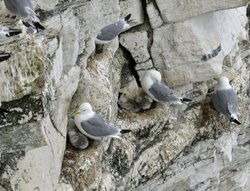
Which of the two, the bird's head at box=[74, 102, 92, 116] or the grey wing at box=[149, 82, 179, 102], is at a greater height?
the bird's head at box=[74, 102, 92, 116]

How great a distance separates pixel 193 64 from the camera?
10.9 m

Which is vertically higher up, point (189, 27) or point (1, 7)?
point (1, 7)

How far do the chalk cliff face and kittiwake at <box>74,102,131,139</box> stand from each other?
0.25 metres

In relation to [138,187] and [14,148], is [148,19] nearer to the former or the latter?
[138,187]

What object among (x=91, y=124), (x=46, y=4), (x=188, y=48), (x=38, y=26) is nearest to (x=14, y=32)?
(x=38, y=26)

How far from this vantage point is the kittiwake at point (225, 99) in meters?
10.5

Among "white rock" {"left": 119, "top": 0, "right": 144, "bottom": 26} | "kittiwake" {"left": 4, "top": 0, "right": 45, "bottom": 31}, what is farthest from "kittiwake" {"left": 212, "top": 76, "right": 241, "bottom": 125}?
"kittiwake" {"left": 4, "top": 0, "right": 45, "bottom": 31}

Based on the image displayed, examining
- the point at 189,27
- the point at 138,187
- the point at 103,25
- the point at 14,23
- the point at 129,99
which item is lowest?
the point at 138,187

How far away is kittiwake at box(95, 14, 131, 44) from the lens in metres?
9.66

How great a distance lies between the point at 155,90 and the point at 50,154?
10.6ft

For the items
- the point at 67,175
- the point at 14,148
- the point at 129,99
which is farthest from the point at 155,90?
the point at 14,148

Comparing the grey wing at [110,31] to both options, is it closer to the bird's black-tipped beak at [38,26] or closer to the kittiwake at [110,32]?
the kittiwake at [110,32]

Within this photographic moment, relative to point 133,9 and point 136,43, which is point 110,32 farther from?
point 136,43

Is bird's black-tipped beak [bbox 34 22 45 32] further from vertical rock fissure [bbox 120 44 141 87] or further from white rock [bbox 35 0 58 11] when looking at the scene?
vertical rock fissure [bbox 120 44 141 87]
